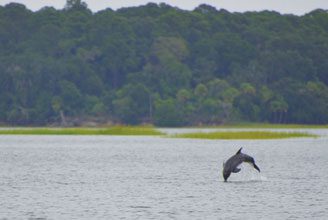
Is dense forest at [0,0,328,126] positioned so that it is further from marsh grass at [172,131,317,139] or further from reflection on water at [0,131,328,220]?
reflection on water at [0,131,328,220]

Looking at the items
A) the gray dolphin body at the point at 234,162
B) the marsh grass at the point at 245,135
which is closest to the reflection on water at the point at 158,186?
the gray dolphin body at the point at 234,162

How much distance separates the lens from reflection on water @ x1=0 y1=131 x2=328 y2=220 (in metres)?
35.8

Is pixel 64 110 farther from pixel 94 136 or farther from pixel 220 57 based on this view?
pixel 94 136

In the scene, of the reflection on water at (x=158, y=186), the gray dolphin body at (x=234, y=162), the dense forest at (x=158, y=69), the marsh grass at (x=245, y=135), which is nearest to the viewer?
the reflection on water at (x=158, y=186)

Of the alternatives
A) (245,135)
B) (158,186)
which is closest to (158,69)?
(245,135)

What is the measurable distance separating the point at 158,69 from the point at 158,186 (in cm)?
11574

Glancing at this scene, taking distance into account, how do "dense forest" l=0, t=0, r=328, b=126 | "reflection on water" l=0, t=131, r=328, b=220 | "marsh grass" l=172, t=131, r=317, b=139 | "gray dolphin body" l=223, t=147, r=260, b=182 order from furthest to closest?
"dense forest" l=0, t=0, r=328, b=126, "marsh grass" l=172, t=131, r=317, b=139, "gray dolphin body" l=223, t=147, r=260, b=182, "reflection on water" l=0, t=131, r=328, b=220

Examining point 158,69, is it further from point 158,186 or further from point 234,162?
point 158,186

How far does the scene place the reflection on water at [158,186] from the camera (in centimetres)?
3584

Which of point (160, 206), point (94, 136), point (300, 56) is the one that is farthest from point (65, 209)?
point (300, 56)

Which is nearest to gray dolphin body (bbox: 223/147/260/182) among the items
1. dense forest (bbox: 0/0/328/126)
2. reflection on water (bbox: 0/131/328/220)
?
reflection on water (bbox: 0/131/328/220)

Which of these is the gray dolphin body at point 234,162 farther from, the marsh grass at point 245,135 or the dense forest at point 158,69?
the dense forest at point 158,69

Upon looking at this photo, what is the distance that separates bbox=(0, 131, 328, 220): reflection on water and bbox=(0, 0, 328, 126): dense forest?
248 ft

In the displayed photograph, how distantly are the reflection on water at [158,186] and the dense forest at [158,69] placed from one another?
75.7 m
